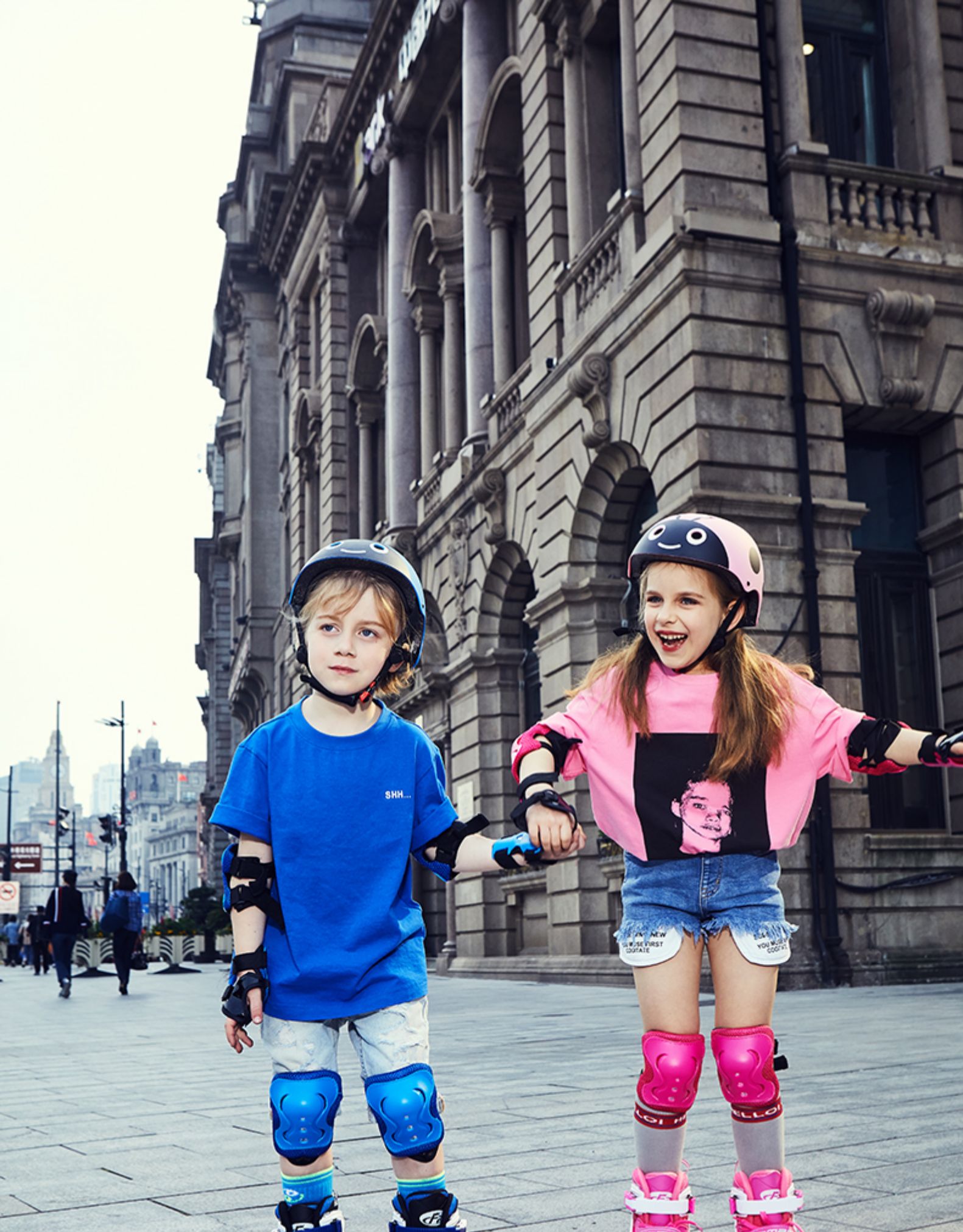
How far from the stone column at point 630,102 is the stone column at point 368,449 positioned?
16001mm

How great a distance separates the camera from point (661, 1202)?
10.7 feet

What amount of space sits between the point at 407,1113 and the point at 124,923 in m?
18.4

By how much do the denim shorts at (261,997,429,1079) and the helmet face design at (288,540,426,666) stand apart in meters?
0.92

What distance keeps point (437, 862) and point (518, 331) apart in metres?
19.9

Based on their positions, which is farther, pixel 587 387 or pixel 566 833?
pixel 587 387

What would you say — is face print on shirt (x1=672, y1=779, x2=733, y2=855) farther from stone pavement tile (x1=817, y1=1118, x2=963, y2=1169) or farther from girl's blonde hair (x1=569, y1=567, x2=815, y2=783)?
stone pavement tile (x1=817, y1=1118, x2=963, y2=1169)

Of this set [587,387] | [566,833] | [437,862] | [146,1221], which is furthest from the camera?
[587,387]

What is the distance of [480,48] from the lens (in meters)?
22.9

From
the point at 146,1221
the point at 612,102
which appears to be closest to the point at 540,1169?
the point at 146,1221

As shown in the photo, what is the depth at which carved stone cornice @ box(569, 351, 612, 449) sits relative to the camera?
656 inches

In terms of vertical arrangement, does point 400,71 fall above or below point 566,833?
above

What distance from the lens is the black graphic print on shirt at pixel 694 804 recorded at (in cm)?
345

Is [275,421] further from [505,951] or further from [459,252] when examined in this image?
[505,951]

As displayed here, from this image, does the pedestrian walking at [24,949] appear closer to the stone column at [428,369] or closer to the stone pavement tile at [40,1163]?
the stone column at [428,369]
